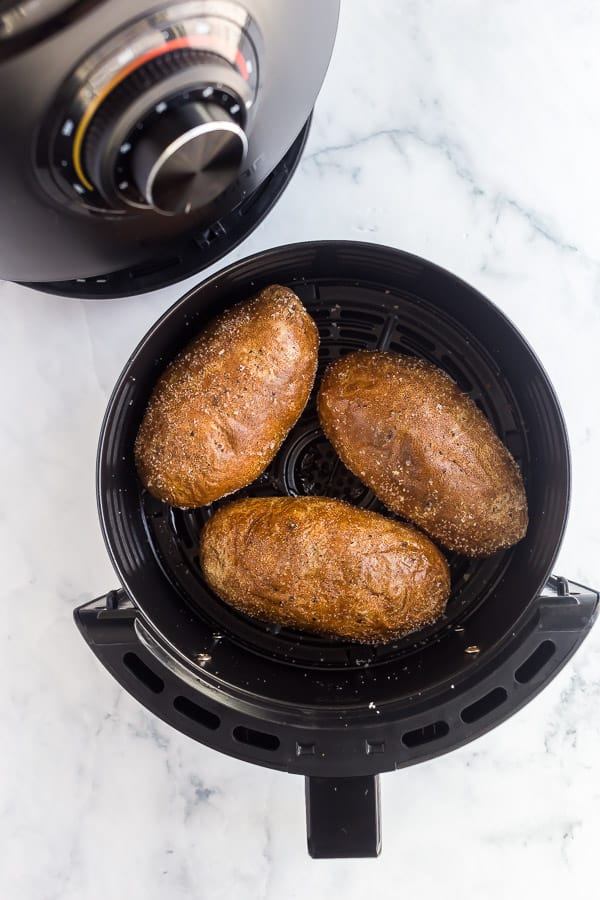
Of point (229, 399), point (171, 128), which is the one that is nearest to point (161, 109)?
point (171, 128)

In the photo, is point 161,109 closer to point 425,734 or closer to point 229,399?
point 229,399

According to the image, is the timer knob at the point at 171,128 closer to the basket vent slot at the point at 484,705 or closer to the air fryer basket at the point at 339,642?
the air fryer basket at the point at 339,642

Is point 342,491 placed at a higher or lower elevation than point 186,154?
lower

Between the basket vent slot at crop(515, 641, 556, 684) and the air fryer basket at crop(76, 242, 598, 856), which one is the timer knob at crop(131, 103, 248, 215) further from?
the basket vent slot at crop(515, 641, 556, 684)

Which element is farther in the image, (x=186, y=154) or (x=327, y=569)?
(x=327, y=569)

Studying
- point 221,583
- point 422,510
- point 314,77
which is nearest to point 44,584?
point 221,583

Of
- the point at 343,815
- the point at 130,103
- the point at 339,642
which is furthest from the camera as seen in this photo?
the point at 339,642

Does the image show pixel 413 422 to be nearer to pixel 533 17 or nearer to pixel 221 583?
pixel 221 583

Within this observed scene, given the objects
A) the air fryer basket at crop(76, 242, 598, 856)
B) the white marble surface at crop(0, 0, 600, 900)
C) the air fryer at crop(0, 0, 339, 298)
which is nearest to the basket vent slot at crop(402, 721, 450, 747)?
the air fryer basket at crop(76, 242, 598, 856)
